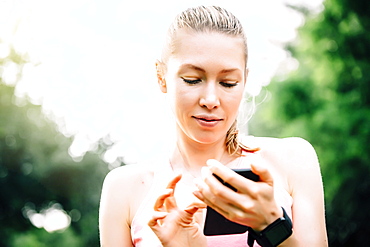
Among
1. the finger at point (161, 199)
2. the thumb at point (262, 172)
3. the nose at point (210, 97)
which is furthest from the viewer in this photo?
the nose at point (210, 97)

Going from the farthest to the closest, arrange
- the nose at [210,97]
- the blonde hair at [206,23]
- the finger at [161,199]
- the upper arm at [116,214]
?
the upper arm at [116,214] → the blonde hair at [206,23] → the nose at [210,97] → the finger at [161,199]

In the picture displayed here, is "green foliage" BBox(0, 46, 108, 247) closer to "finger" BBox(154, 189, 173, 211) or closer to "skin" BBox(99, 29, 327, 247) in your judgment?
"skin" BBox(99, 29, 327, 247)

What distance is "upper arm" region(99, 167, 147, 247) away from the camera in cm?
246

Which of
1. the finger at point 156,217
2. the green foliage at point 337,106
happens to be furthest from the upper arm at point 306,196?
the green foliage at point 337,106

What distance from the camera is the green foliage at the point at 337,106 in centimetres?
1659

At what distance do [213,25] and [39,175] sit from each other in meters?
19.6

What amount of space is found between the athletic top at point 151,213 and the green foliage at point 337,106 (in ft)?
47.6

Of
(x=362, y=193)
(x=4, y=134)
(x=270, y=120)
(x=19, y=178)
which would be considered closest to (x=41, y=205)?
(x=19, y=178)

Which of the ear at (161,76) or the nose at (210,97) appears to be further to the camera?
the ear at (161,76)

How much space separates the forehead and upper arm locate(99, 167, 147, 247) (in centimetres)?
64

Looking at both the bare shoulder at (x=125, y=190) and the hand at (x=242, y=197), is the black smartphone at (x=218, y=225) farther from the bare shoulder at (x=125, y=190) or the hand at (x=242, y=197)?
the bare shoulder at (x=125, y=190)

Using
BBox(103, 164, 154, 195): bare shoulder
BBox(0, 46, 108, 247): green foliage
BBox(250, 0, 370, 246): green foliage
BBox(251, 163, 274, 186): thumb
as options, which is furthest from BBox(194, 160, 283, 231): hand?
BBox(0, 46, 108, 247): green foliage

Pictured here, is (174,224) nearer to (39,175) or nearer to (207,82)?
(207,82)

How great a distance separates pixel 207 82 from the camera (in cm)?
223
